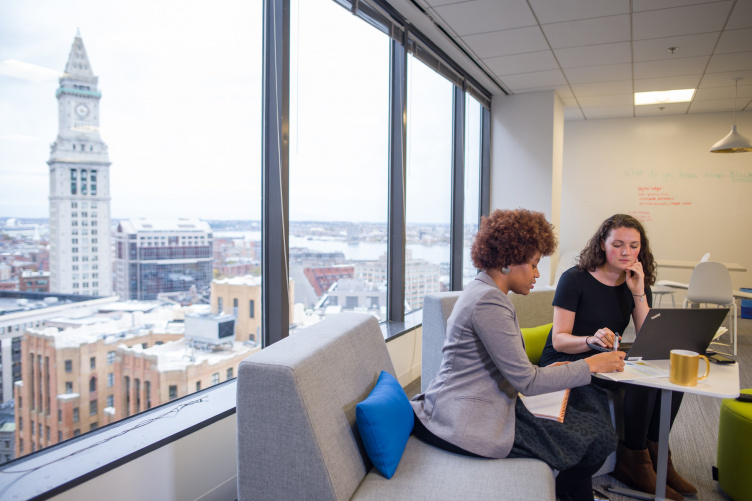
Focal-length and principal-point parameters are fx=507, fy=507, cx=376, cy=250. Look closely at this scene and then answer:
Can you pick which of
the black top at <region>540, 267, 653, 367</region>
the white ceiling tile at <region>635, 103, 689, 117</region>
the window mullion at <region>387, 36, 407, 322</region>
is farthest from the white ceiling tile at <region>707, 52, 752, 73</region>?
the black top at <region>540, 267, 653, 367</region>

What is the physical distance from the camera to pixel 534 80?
213 inches

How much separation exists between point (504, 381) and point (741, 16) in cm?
357

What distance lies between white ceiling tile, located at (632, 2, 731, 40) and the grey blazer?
3050mm

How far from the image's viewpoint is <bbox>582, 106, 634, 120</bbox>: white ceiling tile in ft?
22.5

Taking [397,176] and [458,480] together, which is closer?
[458,480]

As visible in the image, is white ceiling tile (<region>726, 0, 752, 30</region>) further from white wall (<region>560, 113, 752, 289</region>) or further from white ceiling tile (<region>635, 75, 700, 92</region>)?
white wall (<region>560, 113, 752, 289</region>)

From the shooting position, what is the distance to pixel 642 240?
8.23 feet

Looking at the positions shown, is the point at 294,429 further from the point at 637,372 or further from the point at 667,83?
the point at 667,83

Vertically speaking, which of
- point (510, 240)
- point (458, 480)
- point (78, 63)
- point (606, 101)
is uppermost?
point (606, 101)

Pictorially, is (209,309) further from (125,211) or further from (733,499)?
(733,499)

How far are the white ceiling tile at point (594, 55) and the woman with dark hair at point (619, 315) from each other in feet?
8.32

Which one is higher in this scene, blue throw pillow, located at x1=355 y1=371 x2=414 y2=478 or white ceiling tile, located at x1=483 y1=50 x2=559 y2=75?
white ceiling tile, located at x1=483 y1=50 x2=559 y2=75

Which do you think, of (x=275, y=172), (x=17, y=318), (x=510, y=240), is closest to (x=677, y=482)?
(x=510, y=240)

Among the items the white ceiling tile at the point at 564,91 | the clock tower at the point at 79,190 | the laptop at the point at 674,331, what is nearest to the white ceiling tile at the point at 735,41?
the white ceiling tile at the point at 564,91
